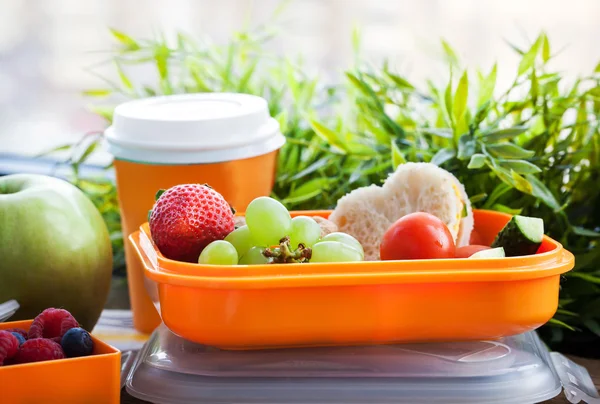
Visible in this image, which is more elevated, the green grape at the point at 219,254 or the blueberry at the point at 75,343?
the green grape at the point at 219,254

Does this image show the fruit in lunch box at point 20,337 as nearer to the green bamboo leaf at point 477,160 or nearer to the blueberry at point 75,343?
the blueberry at point 75,343

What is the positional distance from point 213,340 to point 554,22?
72cm

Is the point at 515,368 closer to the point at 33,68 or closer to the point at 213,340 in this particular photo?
the point at 213,340

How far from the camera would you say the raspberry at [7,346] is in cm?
51

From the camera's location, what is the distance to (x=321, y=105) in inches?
40.2

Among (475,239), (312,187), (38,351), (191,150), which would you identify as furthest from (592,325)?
(38,351)

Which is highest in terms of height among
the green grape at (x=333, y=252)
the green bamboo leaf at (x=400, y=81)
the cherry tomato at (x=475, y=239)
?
the green bamboo leaf at (x=400, y=81)

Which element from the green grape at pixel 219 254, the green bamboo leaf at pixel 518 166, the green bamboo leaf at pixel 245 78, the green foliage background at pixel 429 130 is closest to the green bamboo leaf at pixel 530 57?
the green foliage background at pixel 429 130

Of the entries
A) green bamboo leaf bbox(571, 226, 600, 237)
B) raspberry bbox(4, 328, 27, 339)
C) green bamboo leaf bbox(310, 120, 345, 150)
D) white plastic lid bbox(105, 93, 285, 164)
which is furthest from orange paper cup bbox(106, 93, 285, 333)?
green bamboo leaf bbox(571, 226, 600, 237)

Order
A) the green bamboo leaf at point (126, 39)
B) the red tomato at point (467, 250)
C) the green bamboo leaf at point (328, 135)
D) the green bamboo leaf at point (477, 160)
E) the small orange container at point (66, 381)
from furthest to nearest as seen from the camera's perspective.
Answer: the green bamboo leaf at point (126, 39)
the green bamboo leaf at point (328, 135)
the green bamboo leaf at point (477, 160)
the red tomato at point (467, 250)
the small orange container at point (66, 381)

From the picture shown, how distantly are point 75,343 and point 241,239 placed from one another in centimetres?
14

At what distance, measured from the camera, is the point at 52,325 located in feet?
1.84

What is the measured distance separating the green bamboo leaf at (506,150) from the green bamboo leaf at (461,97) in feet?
0.15

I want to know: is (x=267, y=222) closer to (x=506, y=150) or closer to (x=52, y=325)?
(x=52, y=325)
